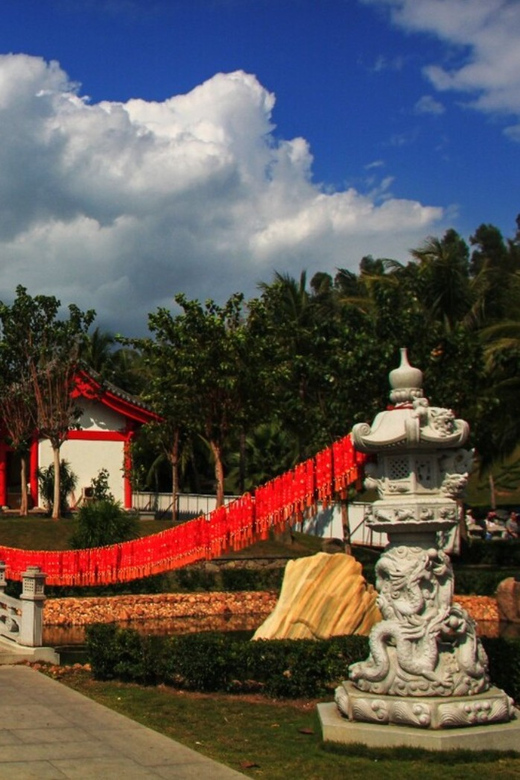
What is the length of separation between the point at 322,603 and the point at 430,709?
672 cm

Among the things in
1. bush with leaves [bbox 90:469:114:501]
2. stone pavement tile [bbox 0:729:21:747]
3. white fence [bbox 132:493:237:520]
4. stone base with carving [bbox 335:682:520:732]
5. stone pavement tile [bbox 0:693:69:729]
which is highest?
bush with leaves [bbox 90:469:114:501]

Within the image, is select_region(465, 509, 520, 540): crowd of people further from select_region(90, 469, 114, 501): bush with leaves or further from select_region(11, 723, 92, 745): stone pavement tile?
select_region(11, 723, 92, 745): stone pavement tile

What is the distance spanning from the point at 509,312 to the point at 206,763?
2757cm

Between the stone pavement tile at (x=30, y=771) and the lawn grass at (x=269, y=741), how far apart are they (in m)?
1.50

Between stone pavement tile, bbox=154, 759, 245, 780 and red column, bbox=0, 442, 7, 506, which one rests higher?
red column, bbox=0, 442, 7, 506

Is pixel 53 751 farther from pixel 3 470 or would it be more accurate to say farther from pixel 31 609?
pixel 3 470

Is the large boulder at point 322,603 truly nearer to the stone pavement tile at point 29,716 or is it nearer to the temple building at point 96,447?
the stone pavement tile at point 29,716

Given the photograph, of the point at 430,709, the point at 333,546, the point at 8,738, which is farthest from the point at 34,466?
the point at 430,709

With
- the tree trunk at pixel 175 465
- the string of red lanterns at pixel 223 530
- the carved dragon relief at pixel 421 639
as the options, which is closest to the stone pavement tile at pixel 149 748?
the carved dragon relief at pixel 421 639

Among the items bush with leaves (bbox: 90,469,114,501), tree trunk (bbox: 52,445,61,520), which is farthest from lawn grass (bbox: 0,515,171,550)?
bush with leaves (bbox: 90,469,114,501)

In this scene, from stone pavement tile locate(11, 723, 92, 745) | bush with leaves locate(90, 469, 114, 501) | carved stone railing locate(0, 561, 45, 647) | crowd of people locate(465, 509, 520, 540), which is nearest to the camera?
stone pavement tile locate(11, 723, 92, 745)

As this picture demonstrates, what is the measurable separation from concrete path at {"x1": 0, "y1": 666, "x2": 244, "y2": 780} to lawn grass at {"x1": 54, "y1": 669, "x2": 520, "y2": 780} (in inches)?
11.6

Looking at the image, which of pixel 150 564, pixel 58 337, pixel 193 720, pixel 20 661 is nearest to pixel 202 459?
pixel 58 337

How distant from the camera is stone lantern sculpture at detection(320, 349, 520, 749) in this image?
25.6 ft
